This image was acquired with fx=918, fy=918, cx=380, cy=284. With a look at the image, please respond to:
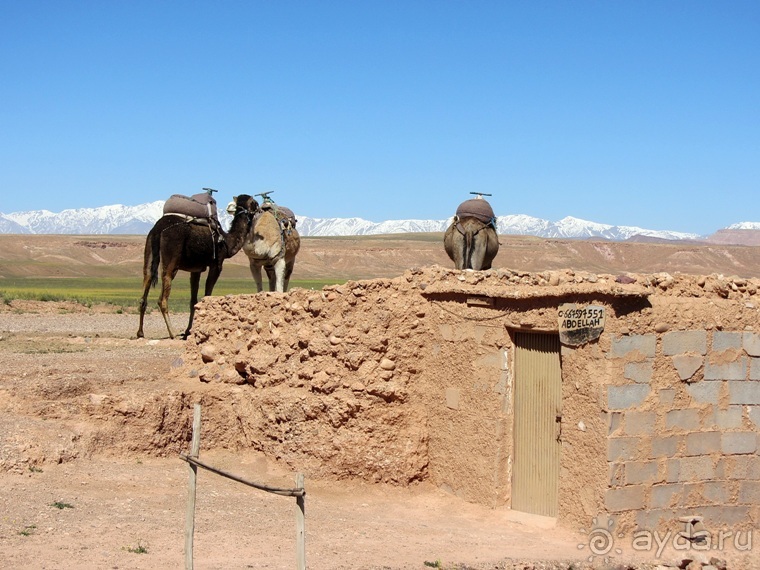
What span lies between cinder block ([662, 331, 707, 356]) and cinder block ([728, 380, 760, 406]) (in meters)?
0.53

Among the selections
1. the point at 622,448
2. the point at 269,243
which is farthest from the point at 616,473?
the point at 269,243

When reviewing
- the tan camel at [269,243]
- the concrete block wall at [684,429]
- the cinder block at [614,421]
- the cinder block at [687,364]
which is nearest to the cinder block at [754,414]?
the concrete block wall at [684,429]

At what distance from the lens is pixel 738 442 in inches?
361

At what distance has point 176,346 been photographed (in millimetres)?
15938

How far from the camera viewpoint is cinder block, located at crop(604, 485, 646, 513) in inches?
336

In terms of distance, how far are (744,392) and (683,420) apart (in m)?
0.78

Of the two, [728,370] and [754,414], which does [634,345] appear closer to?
[728,370]

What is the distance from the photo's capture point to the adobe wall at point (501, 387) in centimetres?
865

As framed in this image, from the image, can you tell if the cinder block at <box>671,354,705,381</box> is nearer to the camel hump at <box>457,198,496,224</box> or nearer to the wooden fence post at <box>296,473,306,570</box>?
the wooden fence post at <box>296,473,306,570</box>

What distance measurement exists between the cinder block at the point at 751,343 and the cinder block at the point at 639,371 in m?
1.16

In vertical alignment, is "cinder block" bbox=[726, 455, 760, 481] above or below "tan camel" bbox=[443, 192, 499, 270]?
below

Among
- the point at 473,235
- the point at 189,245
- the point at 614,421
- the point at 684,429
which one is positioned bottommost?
the point at 684,429

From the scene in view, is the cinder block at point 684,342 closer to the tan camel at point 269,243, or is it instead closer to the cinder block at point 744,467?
the cinder block at point 744,467

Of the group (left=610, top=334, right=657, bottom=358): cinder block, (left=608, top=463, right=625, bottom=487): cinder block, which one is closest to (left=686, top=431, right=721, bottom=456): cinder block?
(left=608, top=463, right=625, bottom=487): cinder block
